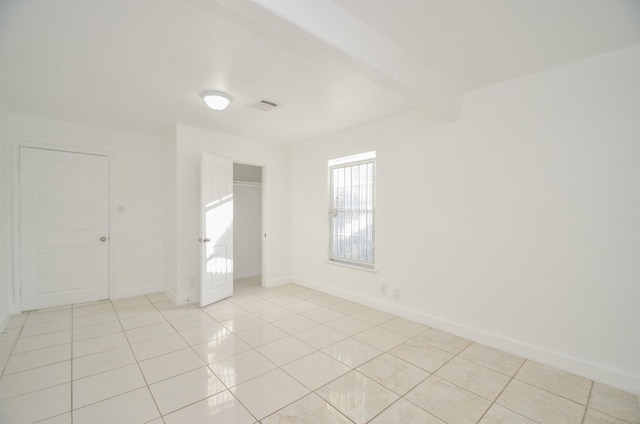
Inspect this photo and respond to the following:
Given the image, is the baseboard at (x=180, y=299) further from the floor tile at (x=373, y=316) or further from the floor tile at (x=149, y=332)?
the floor tile at (x=373, y=316)

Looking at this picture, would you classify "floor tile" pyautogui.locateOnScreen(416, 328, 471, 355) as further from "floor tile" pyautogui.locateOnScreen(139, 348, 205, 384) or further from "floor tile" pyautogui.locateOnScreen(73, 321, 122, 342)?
"floor tile" pyautogui.locateOnScreen(73, 321, 122, 342)

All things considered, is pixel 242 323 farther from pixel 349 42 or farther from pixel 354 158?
pixel 349 42

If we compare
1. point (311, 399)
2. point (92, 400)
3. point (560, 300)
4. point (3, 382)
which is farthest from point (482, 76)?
point (3, 382)

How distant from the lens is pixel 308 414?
1.80 m

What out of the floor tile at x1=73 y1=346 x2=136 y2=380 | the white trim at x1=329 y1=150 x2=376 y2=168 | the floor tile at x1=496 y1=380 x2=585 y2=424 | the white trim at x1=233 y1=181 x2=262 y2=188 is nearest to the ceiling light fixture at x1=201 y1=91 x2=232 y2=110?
the white trim at x1=329 y1=150 x2=376 y2=168

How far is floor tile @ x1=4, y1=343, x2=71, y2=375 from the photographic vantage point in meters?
2.33

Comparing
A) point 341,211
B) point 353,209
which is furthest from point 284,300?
point 353,209

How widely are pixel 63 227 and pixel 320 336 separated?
384 centimetres

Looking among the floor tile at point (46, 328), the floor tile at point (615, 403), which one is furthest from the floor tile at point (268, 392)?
the floor tile at point (46, 328)

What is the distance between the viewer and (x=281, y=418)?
1771mm

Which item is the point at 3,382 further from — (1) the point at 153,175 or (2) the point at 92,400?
(1) the point at 153,175

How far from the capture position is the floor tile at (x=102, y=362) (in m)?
2.29

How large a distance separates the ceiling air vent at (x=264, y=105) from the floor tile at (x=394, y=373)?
2.77 meters

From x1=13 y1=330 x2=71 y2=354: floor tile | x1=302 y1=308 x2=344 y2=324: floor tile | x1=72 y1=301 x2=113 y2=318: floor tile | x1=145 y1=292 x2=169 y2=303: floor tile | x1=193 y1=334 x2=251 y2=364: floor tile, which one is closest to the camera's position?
x1=193 y1=334 x2=251 y2=364: floor tile
